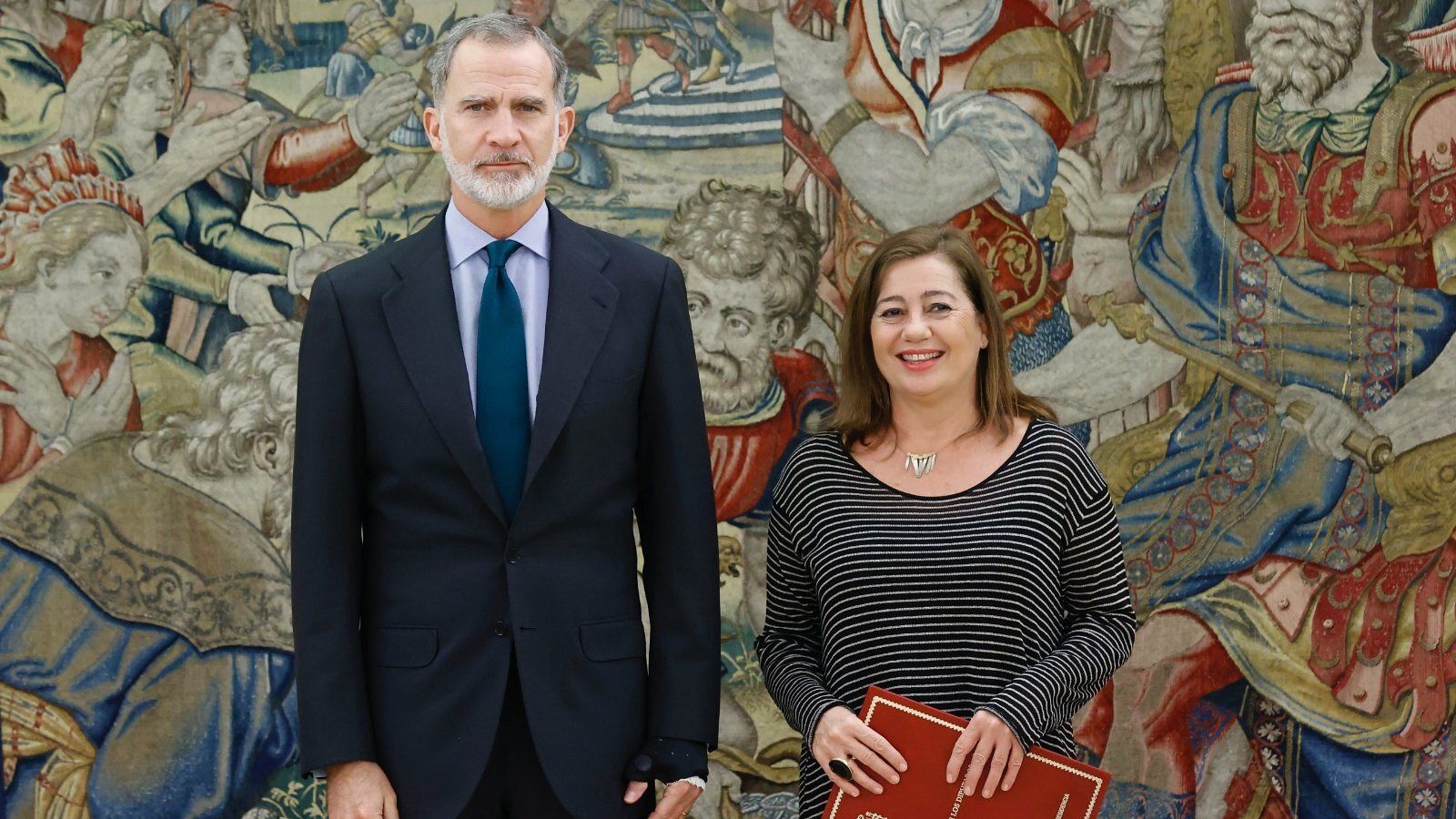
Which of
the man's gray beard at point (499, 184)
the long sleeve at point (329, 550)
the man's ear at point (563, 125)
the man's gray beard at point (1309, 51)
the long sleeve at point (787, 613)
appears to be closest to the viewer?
the long sleeve at point (329, 550)

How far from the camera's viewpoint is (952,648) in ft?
8.52

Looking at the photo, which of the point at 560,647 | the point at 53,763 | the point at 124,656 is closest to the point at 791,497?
the point at 560,647

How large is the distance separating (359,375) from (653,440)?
0.56m

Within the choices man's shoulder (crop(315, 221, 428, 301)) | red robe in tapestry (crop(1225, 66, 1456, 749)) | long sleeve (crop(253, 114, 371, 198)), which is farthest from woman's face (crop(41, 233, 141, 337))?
red robe in tapestry (crop(1225, 66, 1456, 749))

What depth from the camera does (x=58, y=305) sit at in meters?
3.94

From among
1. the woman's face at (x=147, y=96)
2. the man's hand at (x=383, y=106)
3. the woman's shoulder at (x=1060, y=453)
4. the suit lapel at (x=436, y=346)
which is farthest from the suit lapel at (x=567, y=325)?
the woman's face at (x=147, y=96)

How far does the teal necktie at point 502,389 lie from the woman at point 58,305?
73.5 inches

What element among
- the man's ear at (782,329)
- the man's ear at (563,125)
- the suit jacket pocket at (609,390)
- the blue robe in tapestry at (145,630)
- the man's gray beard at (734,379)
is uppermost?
the man's ear at (563,125)

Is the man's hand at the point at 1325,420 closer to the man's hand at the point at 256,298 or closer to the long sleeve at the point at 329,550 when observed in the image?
the long sleeve at the point at 329,550

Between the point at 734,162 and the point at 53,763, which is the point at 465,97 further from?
the point at 53,763

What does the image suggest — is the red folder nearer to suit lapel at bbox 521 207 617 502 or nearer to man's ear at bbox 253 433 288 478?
suit lapel at bbox 521 207 617 502

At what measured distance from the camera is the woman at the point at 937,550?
259 cm

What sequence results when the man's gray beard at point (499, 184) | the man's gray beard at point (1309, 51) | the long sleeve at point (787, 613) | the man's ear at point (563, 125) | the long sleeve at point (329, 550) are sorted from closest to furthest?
the long sleeve at point (329, 550) → the man's gray beard at point (499, 184) → the man's ear at point (563, 125) → the long sleeve at point (787, 613) → the man's gray beard at point (1309, 51)

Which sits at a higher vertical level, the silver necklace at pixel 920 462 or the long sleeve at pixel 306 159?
the long sleeve at pixel 306 159
